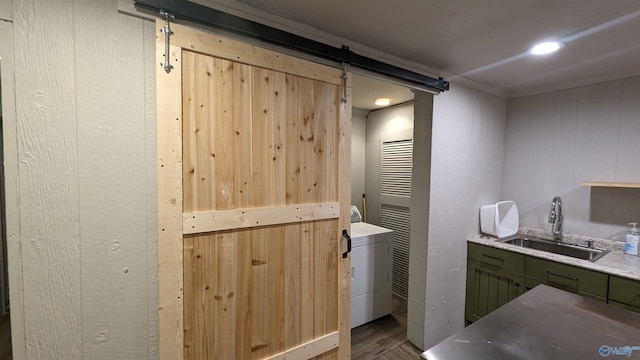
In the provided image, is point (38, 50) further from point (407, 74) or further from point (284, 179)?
point (407, 74)

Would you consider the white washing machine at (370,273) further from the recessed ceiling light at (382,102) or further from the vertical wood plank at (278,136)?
the recessed ceiling light at (382,102)

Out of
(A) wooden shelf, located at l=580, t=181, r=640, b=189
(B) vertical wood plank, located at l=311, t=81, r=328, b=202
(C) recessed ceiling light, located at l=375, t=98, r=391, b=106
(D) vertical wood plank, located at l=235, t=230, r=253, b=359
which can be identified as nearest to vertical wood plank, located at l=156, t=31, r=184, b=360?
(D) vertical wood plank, located at l=235, t=230, r=253, b=359

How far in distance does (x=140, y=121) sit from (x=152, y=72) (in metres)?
0.22

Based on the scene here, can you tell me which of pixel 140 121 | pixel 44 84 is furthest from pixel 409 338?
pixel 44 84

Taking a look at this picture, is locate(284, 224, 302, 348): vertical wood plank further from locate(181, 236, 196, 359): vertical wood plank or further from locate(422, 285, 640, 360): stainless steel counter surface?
locate(422, 285, 640, 360): stainless steel counter surface

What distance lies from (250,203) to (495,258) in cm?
217

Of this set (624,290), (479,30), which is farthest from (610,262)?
(479,30)

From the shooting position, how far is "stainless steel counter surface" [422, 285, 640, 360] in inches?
36.4

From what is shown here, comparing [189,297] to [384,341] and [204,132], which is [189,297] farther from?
[384,341]

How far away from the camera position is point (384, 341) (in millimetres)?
2383

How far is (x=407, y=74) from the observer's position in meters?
1.88

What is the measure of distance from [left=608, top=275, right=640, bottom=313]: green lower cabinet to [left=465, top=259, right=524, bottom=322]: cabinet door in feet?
1.67

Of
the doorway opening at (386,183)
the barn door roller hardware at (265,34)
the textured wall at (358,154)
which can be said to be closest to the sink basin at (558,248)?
the doorway opening at (386,183)

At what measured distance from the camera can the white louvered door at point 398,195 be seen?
10.1 ft
